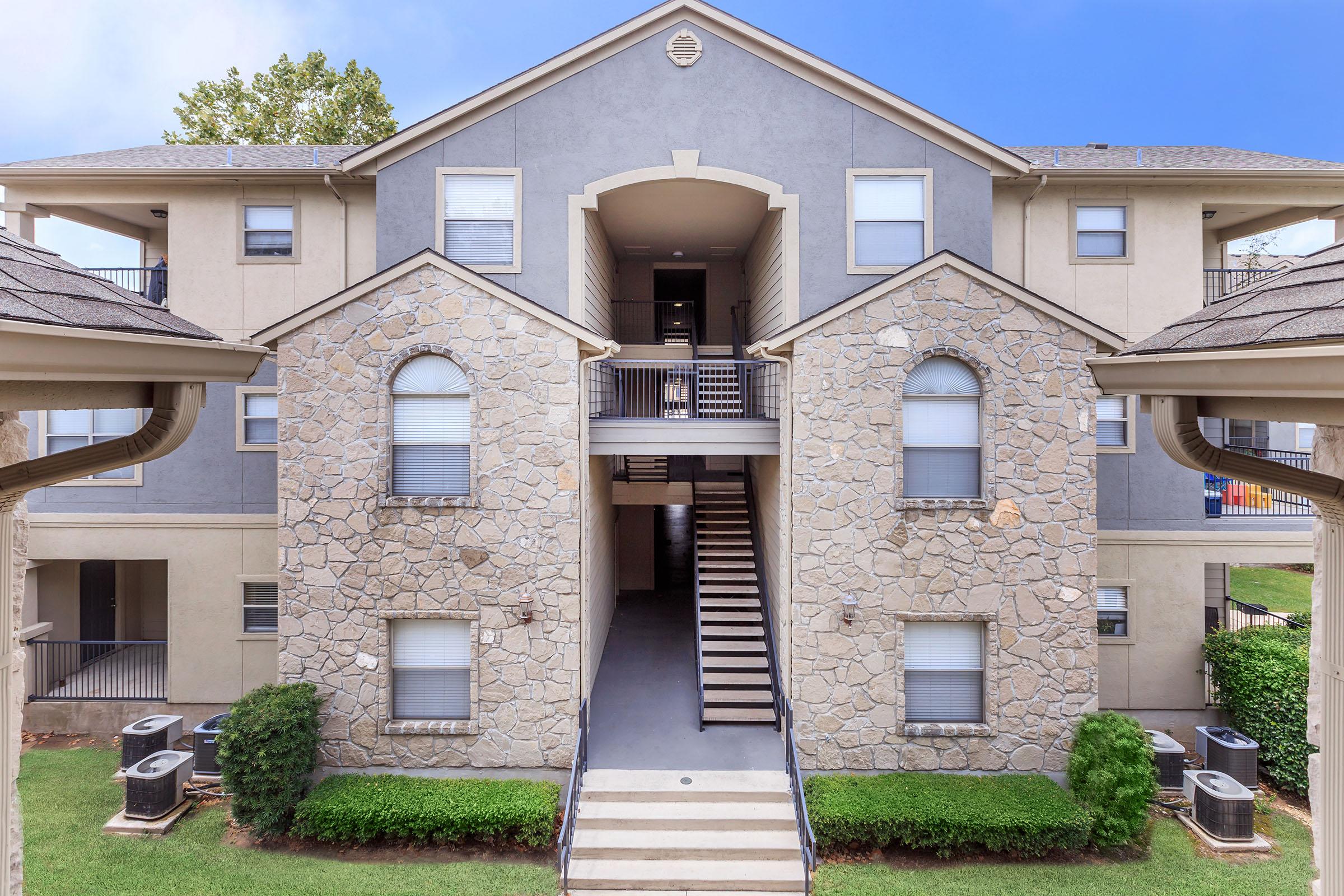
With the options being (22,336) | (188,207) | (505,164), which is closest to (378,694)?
(22,336)

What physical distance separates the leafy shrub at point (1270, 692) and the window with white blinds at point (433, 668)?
12168 millimetres

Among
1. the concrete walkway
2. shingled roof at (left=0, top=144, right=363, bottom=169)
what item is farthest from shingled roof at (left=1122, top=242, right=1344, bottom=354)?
shingled roof at (left=0, top=144, right=363, bottom=169)

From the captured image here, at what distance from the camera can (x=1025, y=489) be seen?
870cm

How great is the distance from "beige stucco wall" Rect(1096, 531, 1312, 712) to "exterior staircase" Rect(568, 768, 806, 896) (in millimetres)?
7026

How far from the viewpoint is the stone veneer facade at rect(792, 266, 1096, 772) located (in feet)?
28.3

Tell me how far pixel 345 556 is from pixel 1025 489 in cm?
944

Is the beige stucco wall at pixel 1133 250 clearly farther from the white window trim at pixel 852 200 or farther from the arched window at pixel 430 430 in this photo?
the arched window at pixel 430 430

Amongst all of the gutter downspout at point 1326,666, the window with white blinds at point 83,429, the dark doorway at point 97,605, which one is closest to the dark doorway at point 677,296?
the window with white blinds at point 83,429

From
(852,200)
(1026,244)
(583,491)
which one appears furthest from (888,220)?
(583,491)

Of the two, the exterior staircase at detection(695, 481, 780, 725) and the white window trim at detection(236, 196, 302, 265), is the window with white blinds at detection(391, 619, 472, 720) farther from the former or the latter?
the white window trim at detection(236, 196, 302, 265)

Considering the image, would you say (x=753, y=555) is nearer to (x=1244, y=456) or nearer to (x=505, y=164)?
(x=505, y=164)

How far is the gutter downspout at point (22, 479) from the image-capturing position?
2881 mm

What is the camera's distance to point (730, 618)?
10.6 metres

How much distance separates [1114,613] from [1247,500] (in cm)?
444
